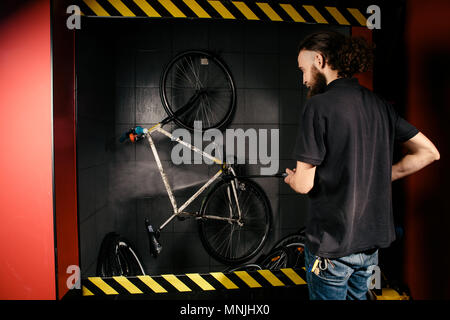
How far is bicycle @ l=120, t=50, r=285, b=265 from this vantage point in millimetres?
2631

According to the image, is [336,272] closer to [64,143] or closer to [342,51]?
[342,51]

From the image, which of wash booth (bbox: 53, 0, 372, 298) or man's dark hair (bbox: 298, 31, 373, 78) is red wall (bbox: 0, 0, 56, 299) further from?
man's dark hair (bbox: 298, 31, 373, 78)

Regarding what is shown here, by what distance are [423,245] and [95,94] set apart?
2689 millimetres

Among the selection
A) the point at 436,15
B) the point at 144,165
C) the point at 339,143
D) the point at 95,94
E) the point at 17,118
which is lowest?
the point at 144,165

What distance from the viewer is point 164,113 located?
2680mm

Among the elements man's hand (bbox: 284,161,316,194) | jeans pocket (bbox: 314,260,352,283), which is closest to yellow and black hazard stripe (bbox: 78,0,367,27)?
man's hand (bbox: 284,161,316,194)

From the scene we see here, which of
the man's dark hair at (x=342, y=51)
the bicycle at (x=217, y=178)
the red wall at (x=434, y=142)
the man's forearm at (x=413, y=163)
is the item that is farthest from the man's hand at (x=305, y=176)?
the bicycle at (x=217, y=178)

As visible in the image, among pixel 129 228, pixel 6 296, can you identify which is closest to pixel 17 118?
pixel 6 296

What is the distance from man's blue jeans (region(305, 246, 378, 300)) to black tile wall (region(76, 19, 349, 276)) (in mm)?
1678

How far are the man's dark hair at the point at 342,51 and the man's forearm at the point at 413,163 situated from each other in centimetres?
47

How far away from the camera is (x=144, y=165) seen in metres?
2.69

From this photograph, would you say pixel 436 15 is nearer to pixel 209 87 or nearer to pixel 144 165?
pixel 209 87

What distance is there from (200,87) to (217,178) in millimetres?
946

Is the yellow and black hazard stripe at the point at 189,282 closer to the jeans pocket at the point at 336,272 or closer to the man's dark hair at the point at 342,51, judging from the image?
the jeans pocket at the point at 336,272
